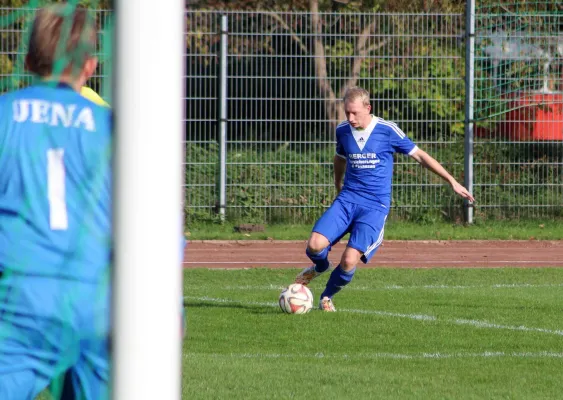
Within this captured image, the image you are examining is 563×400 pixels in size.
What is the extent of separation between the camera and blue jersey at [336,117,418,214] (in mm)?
9703

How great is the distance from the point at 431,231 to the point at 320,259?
22.5ft

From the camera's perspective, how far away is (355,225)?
964cm

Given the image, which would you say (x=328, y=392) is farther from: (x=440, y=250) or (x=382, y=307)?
(x=440, y=250)

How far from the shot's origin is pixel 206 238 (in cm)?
1532

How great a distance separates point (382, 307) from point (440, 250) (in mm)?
5561

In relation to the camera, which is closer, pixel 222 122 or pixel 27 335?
pixel 27 335

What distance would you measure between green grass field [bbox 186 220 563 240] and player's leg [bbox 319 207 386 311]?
5.91 m

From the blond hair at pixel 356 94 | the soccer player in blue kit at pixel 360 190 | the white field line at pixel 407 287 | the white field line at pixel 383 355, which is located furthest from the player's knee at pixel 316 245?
the white field line at pixel 383 355

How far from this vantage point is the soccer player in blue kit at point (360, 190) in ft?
31.1

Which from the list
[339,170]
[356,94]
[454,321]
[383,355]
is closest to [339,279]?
[454,321]

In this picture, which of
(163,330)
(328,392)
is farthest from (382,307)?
(163,330)

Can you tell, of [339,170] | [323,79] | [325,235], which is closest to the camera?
[325,235]

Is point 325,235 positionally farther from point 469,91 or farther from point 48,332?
point 469,91

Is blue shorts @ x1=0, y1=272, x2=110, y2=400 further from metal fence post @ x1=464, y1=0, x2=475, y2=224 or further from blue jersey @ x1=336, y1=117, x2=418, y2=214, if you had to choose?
metal fence post @ x1=464, y1=0, x2=475, y2=224
